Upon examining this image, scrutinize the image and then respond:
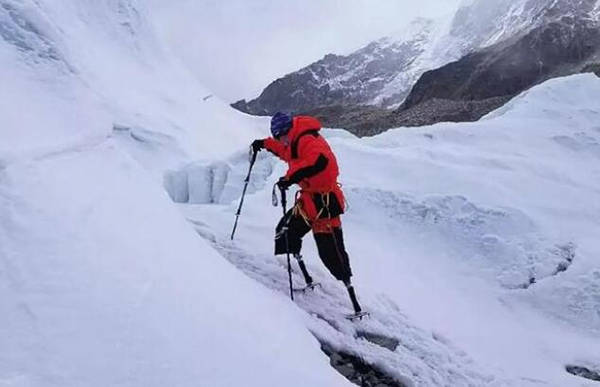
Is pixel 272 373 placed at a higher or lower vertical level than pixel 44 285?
lower

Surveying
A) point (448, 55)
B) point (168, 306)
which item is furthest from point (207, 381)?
point (448, 55)

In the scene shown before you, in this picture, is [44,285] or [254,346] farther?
[254,346]

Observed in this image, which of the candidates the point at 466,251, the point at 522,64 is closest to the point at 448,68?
the point at 522,64

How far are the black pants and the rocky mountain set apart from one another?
83.2 ft

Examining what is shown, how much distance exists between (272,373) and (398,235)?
472 cm

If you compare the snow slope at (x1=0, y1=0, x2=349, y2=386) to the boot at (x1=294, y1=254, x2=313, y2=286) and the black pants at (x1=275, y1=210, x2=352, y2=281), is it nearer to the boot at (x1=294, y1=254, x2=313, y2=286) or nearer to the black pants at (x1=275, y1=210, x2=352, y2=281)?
the black pants at (x1=275, y1=210, x2=352, y2=281)

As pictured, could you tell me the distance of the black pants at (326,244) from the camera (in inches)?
239

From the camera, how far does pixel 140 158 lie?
707 inches

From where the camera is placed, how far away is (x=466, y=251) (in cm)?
796

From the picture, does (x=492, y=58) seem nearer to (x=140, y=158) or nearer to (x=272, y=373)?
(x=140, y=158)

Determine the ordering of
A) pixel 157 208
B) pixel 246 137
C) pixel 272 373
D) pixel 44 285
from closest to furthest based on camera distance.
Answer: pixel 44 285, pixel 272 373, pixel 157 208, pixel 246 137

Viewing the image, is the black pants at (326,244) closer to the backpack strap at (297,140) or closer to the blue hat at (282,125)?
the backpack strap at (297,140)

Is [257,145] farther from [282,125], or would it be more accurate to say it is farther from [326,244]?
[326,244]

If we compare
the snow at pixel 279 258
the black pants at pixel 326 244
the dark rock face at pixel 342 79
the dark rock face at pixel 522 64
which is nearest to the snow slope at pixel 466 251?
the snow at pixel 279 258
